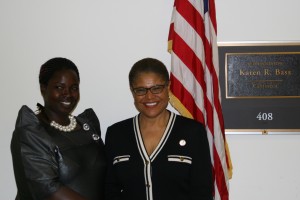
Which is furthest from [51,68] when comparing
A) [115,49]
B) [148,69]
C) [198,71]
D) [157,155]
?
[198,71]

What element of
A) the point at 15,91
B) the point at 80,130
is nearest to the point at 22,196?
the point at 80,130

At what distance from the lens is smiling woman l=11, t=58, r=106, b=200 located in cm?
162

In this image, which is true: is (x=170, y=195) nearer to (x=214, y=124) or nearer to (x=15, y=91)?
(x=214, y=124)

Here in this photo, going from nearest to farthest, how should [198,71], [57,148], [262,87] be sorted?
[57,148] < [198,71] < [262,87]

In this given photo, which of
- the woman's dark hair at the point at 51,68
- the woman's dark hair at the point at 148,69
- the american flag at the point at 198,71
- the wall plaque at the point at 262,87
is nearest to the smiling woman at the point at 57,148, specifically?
the woman's dark hair at the point at 51,68

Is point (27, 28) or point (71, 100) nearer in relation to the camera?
point (71, 100)

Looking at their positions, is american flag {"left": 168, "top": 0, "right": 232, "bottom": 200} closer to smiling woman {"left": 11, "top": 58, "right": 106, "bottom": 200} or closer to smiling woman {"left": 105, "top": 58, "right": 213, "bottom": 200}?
smiling woman {"left": 105, "top": 58, "right": 213, "bottom": 200}

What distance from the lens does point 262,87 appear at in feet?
7.77

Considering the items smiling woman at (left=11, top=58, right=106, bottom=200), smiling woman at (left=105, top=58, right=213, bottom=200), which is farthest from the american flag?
smiling woman at (left=11, top=58, right=106, bottom=200)

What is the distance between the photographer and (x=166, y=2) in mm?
2451

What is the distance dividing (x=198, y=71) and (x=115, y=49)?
593 mm

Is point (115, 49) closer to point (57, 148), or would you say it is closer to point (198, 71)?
point (198, 71)

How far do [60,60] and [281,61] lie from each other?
1.38m

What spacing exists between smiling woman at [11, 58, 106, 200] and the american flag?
603 mm
